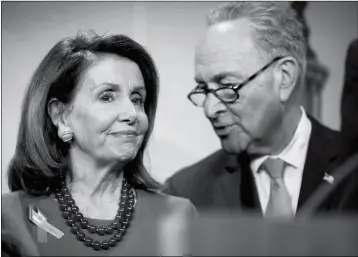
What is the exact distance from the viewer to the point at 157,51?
162 cm

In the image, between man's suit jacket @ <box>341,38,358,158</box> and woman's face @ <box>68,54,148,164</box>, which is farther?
man's suit jacket @ <box>341,38,358,158</box>

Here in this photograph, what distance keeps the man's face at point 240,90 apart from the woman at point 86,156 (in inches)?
6.8

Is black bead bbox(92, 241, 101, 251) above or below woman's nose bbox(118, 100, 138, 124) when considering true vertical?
below

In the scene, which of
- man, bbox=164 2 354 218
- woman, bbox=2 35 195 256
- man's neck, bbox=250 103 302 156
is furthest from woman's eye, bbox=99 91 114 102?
man's neck, bbox=250 103 302 156

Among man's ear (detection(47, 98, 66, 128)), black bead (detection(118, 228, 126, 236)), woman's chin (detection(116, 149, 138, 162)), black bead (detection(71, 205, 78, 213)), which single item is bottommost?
black bead (detection(118, 228, 126, 236))

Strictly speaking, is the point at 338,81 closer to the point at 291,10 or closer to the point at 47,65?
the point at 291,10

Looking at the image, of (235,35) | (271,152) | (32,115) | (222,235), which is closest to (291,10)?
(235,35)

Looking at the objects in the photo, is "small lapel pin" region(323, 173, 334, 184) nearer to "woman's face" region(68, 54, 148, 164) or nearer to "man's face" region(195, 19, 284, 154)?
"man's face" region(195, 19, 284, 154)

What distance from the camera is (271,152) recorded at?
63.9 inches

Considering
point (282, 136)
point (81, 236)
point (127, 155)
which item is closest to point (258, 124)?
point (282, 136)

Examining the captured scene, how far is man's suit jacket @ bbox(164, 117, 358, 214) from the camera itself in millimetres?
1613

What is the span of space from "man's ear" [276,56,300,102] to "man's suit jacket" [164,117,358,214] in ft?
0.40

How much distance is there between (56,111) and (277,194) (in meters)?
0.71

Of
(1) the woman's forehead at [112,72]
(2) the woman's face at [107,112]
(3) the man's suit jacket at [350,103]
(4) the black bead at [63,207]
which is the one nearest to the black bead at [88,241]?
(4) the black bead at [63,207]
